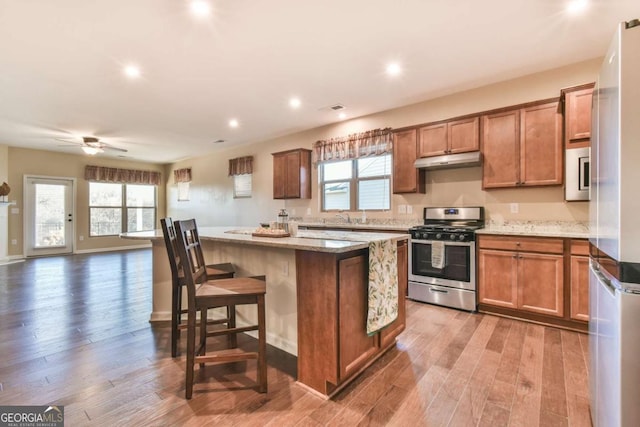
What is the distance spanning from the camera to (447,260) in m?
3.39

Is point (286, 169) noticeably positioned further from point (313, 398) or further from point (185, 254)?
point (313, 398)

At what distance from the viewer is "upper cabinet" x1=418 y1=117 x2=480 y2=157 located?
140 inches

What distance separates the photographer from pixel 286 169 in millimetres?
5551

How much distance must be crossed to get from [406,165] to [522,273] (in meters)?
1.87

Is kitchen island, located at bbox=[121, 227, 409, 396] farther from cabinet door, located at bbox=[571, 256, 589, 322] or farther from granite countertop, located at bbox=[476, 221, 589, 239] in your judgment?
cabinet door, located at bbox=[571, 256, 589, 322]

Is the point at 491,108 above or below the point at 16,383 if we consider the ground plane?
above

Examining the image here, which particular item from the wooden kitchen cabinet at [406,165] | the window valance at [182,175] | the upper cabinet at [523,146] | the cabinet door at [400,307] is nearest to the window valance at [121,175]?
the window valance at [182,175]

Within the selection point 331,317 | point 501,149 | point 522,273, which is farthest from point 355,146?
point 331,317

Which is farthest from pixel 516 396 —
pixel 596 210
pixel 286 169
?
pixel 286 169

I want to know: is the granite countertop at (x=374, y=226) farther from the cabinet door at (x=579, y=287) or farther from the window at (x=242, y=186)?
the window at (x=242, y=186)

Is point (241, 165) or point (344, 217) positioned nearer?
point (344, 217)

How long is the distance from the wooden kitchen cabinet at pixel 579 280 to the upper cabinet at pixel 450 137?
1443 millimetres

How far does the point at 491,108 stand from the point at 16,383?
4.93 m

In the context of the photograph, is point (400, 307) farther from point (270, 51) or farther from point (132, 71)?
point (132, 71)
